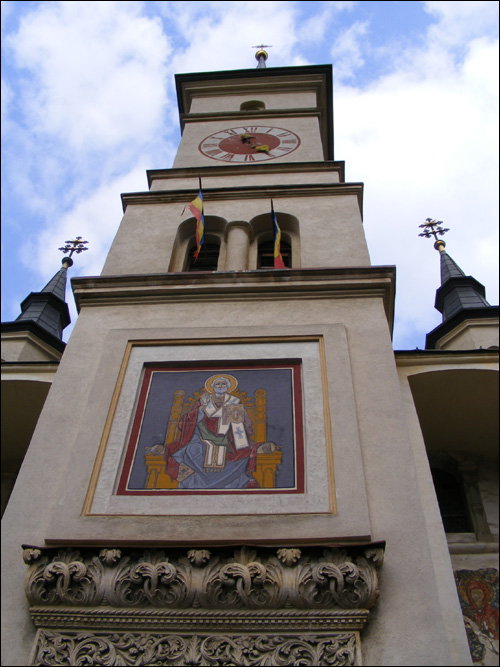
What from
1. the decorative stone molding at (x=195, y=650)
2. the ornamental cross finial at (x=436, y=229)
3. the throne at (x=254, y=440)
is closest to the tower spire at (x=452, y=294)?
the ornamental cross finial at (x=436, y=229)

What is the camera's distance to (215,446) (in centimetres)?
746

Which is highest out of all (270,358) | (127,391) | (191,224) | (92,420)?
(191,224)

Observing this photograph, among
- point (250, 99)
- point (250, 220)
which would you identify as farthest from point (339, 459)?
point (250, 99)

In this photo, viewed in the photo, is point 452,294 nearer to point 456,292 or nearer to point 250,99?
point 456,292

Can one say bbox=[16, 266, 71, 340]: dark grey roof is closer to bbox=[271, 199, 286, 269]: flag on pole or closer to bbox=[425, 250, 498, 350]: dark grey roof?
bbox=[271, 199, 286, 269]: flag on pole

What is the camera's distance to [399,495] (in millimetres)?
6766

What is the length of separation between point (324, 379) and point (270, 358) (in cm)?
73

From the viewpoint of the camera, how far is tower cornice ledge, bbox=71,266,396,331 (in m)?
9.68

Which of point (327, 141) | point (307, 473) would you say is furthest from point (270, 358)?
point (327, 141)

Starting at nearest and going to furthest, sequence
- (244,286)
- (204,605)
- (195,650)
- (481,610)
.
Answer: (195,650) → (204,605) → (481,610) → (244,286)

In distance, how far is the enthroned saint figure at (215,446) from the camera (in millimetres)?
7060

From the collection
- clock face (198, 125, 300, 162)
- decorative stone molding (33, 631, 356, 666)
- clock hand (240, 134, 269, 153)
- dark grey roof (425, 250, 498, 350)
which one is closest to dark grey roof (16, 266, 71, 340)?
clock face (198, 125, 300, 162)

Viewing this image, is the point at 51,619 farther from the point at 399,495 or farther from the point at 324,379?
the point at 324,379

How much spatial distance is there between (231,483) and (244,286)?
11.3ft
